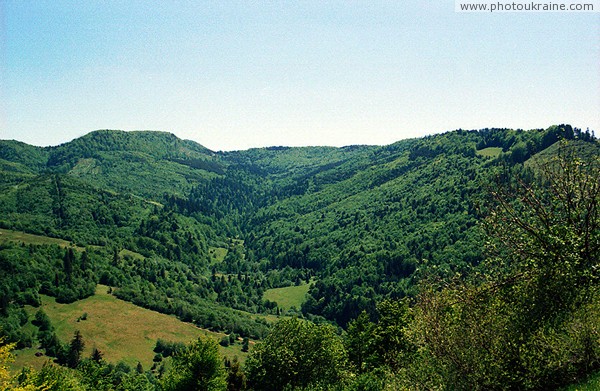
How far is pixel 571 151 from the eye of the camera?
29.1m

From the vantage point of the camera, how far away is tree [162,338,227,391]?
59375 mm

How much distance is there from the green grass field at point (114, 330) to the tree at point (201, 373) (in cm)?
9356

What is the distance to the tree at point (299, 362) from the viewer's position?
61.3 meters

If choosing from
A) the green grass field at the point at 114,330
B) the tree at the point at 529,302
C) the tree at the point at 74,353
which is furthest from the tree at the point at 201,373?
the tree at the point at 74,353

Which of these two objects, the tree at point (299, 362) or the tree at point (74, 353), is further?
the tree at point (74, 353)

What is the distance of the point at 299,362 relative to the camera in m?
62.4

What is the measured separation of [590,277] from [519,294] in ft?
14.3

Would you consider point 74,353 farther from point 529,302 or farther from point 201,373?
point 529,302

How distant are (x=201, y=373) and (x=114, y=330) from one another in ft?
456

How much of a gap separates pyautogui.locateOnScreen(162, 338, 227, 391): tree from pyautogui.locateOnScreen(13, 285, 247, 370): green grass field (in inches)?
3684

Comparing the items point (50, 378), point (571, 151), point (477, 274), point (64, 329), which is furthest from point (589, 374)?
point (64, 329)

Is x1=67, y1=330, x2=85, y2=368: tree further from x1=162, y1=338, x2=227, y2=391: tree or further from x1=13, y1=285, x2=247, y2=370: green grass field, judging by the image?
x1=162, y1=338, x2=227, y2=391: tree

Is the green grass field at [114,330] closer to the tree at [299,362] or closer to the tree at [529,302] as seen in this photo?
the tree at [299,362]

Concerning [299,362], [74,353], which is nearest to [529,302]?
[299,362]
